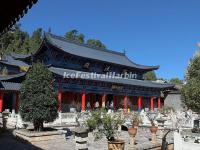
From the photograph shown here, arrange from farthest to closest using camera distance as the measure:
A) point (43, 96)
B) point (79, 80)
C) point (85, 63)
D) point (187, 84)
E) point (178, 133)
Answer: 1. point (85, 63)
2. point (79, 80)
3. point (187, 84)
4. point (43, 96)
5. point (178, 133)

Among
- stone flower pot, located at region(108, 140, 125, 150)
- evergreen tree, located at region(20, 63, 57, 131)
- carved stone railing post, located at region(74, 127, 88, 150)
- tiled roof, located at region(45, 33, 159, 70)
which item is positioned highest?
tiled roof, located at region(45, 33, 159, 70)

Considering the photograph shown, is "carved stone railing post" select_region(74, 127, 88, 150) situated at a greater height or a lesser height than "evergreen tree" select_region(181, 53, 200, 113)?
lesser

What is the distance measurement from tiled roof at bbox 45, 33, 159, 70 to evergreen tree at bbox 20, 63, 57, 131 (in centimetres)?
1357

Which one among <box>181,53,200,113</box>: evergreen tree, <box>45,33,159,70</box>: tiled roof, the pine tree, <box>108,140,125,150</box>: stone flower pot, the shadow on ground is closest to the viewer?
<box>108,140,125,150</box>: stone flower pot

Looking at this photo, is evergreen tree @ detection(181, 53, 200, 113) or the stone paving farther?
evergreen tree @ detection(181, 53, 200, 113)

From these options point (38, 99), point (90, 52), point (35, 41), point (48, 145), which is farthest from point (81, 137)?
point (35, 41)

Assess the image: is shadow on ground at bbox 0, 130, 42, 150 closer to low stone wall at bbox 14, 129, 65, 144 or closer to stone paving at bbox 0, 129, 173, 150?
stone paving at bbox 0, 129, 173, 150

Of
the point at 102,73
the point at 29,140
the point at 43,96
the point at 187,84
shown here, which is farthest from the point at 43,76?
the point at 102,73

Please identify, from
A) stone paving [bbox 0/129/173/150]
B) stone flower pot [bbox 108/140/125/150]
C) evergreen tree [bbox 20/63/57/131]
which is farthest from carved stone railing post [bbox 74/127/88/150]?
evergreen tree [bbox 20/63/57/131]

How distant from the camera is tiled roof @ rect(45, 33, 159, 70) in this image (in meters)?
32.4

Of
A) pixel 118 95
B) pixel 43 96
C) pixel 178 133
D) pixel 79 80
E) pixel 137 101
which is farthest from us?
pixel 137 101

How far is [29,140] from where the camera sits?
13078mm

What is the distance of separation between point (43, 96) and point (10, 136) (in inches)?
105

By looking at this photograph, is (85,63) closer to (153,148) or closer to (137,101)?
(137,101)
